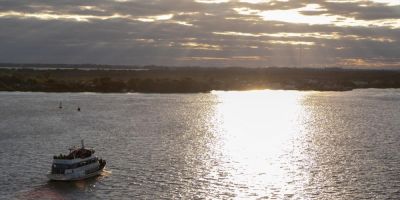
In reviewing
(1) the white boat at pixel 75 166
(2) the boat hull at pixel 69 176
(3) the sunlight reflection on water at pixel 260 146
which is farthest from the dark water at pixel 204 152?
(1) the white boat at pixel 75 166

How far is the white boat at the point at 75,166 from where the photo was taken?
2377 inches

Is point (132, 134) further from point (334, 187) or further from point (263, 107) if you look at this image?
point (263, 107)

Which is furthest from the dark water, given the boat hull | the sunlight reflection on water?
the boat hull

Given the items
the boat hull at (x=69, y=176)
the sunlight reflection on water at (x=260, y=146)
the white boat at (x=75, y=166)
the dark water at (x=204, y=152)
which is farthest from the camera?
the sunlight reflection on water at (x=260, y=146)

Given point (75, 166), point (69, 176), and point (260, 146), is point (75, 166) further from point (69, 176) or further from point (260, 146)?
point (260, 146)

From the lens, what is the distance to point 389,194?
174 feet

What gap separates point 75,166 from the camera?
62000 millimetres

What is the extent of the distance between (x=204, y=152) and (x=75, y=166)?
75.7 feet

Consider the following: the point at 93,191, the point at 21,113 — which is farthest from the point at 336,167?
the point at 21,113

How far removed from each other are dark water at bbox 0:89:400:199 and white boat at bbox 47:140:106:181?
42.6 inches

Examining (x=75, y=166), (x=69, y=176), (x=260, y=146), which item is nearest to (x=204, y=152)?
(x=260, y=146)

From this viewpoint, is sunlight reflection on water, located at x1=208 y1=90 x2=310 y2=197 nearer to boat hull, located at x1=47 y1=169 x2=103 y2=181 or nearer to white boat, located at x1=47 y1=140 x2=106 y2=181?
boat hull, located at x1=47 y1=169 x2=103 y2=181

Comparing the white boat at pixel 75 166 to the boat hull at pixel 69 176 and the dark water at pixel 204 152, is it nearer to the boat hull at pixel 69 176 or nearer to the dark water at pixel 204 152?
the boat hull at pixel 69 176

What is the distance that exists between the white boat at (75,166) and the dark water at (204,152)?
1.08 m
